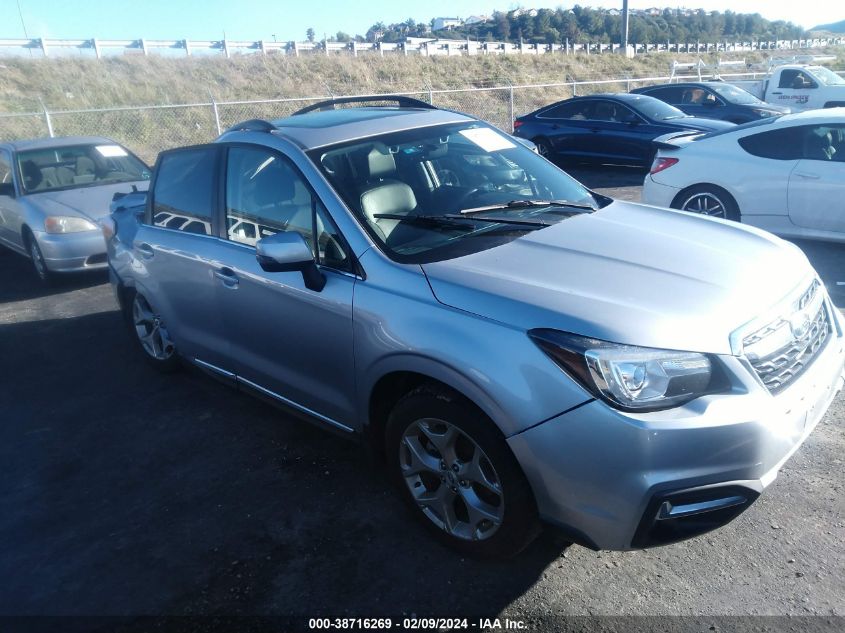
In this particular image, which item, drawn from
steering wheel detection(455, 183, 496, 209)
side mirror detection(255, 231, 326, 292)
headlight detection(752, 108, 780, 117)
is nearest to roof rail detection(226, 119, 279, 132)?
side mirror detection(255, 231, 326, 292)

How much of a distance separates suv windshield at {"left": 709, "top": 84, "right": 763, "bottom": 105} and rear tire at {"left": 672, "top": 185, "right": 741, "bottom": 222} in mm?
8706

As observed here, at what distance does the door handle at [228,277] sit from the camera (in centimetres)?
390

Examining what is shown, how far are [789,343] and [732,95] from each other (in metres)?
14.3

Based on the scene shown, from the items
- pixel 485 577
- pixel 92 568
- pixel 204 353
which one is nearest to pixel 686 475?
pixel 485 577

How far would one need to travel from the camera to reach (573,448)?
8.00ft

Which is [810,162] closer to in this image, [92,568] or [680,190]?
[680,190]

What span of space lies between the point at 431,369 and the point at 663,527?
3.39ft

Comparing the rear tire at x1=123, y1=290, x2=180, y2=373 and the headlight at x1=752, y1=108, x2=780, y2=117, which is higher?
the headlight at x1=752, y1=108, x2=780, y2=117

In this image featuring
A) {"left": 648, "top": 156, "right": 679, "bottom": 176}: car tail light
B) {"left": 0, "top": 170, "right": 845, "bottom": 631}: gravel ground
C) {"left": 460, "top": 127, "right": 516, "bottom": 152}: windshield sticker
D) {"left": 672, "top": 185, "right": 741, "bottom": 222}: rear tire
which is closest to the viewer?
{"left": 0, "top": 170, "right": 845, "bottom": 631}: gravel ground

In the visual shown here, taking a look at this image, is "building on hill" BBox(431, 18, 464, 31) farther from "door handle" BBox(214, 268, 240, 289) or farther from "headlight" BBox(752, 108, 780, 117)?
"door handle" BBox(214, 268, 240, 289)

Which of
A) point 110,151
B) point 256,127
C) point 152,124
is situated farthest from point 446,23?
point 256,127

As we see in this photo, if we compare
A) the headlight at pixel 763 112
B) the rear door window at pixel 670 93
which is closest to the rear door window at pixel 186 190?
the headlight at pixel 763 112

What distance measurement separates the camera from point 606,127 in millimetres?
12992

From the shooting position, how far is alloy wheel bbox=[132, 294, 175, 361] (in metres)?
5.14
